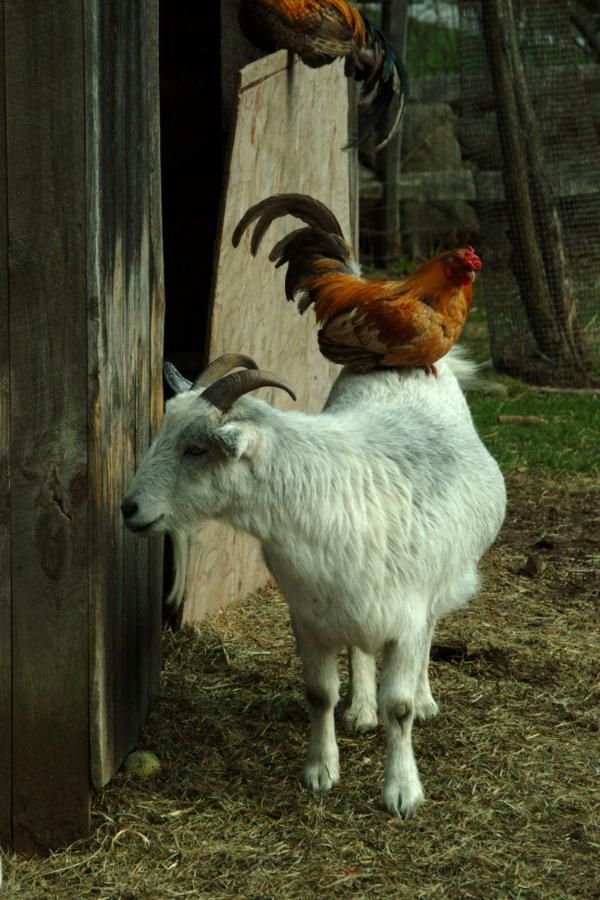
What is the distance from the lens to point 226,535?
6.15 metres

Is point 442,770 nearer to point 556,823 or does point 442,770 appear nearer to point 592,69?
point 556,823

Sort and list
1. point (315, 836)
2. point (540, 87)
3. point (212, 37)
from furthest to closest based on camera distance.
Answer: point (540, 87), point (212, 37), point (315, 836)

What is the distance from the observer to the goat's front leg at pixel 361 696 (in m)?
5.08

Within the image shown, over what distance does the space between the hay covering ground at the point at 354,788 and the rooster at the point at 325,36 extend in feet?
7.72

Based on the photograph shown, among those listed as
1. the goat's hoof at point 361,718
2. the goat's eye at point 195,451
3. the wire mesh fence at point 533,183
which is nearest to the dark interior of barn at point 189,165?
the goat's hoof at point 361,718

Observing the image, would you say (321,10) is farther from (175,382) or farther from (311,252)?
(175,382)

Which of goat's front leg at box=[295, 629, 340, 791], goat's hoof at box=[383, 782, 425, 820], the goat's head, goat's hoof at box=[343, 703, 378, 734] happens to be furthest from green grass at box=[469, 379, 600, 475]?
the goat's head

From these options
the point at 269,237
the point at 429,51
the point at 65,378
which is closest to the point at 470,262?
the point at 269,237

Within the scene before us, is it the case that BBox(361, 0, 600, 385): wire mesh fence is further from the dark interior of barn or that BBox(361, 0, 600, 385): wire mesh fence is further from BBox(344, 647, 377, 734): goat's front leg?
BBox(344, 647, 377, 734): goat's front leg

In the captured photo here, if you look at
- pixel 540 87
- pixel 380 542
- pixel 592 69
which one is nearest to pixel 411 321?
pixel 380 542

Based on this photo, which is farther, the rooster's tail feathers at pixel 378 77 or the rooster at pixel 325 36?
the rooster's tail feathers at pixel 378 77

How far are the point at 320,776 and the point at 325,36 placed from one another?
3282mm

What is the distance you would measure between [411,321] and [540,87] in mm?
6343

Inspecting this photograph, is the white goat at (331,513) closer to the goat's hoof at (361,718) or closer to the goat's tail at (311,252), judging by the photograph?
the goat's hoof at (361,718)
